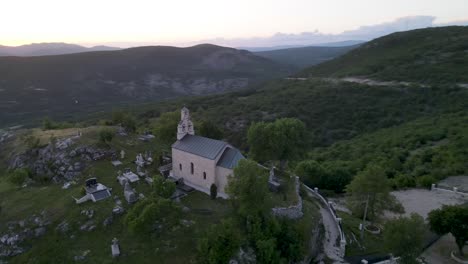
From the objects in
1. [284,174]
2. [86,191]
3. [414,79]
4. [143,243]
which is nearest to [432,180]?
[284,174]

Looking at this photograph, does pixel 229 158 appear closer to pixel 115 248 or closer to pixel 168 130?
pixel 168 130

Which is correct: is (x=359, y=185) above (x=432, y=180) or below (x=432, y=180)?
above

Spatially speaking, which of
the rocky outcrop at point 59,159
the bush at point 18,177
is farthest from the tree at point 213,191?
the bush at point 18,177

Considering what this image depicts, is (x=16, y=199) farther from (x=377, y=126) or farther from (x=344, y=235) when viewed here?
(x=377, y=126)

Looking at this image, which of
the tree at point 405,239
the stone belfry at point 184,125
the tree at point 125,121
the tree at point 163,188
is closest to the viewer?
the tree at point 405,239

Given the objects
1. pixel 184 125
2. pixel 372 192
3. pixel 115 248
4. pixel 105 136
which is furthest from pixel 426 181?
pixel 105 136

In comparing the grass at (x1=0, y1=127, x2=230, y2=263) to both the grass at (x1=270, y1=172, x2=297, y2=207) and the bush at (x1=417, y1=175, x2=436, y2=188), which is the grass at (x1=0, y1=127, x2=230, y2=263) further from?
the bush at (x1=417, y1=175, x2=436, y2=188)

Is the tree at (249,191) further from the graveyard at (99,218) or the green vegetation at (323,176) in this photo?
the green vegetation at (323,176)
